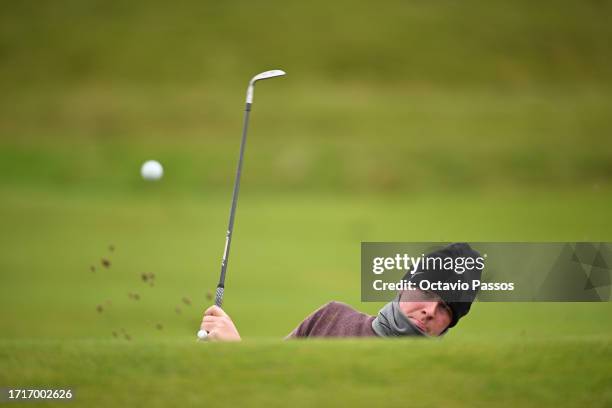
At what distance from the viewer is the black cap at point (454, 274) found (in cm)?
563

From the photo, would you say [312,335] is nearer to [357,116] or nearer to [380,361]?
[380,361]

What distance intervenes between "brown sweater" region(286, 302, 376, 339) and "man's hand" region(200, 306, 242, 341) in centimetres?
47

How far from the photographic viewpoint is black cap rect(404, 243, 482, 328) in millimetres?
5629

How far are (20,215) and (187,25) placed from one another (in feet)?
172

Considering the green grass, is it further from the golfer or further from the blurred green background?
the golfer

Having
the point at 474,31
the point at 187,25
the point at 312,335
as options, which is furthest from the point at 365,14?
the point at 312,335

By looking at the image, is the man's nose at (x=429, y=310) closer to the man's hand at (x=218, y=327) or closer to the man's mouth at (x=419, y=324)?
the man's mouth at (x=419, y=324)

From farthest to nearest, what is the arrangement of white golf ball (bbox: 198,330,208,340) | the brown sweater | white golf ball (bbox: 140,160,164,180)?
white golf ball (bbox: 140,160,164,180) → the brown sweater → white golf ball (bbox: 198,330,208,340)

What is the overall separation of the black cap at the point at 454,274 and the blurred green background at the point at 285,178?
0.26 metres

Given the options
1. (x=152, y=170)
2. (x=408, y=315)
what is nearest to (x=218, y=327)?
(x=408, y=315)

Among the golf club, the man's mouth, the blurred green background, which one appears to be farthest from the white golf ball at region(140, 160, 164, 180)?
the man's mouth

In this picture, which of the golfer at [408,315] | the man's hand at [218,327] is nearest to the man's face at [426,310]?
the golfer at [408,315]

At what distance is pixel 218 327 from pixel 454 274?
1479 millimetres

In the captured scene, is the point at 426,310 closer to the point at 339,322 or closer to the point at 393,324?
the point at 393,324
